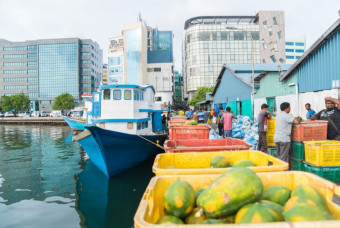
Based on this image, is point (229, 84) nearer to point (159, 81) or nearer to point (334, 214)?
point (334, 214)

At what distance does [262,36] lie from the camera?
61.5 meters

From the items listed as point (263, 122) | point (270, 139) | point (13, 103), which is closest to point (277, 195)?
point (263, 122)

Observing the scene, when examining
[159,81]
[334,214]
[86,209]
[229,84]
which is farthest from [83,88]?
[334,214]

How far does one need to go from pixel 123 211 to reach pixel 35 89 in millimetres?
89576

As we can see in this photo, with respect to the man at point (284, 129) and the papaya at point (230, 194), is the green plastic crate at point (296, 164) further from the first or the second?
the papaya at point (230, 194)

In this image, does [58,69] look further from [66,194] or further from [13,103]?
[66,194]

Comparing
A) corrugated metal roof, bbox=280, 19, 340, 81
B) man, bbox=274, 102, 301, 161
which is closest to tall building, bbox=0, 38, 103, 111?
corrugated metal roof, bbox=280, 19, 340, 81

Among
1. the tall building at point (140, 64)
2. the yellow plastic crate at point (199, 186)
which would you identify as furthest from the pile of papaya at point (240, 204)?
the tall building at point (140, 64)

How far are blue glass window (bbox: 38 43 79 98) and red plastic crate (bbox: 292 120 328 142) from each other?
8239 centimetres

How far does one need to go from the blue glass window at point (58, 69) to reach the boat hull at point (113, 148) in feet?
251

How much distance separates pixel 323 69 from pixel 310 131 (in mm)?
7059

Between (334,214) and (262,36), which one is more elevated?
(262,36)

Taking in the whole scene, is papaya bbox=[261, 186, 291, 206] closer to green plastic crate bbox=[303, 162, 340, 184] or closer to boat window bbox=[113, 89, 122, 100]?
green plastic crate bbox=[303, 162, 340, 184]

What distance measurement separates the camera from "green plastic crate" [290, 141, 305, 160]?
17.2 feet
